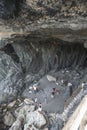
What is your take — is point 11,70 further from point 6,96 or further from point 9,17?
point 9,17

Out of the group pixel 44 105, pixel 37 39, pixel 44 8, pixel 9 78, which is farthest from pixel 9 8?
pixel 9 78

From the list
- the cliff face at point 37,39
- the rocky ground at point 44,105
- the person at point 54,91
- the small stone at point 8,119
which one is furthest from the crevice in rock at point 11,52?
the small stone at point 8,119

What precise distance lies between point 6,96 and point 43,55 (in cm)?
115

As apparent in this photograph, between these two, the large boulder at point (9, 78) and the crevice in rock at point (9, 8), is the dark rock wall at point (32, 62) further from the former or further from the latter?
the crevice in rock at point (9, 8)

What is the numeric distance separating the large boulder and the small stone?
0.45 m

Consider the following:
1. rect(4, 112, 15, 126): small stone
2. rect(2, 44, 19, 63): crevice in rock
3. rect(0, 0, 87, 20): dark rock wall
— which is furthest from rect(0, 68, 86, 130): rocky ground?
rect(0, 0, 87, 20): dark rock wall

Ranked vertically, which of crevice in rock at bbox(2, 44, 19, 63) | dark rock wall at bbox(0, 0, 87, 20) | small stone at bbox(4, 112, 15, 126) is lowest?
small stone at bbox(4, 112, 15, 126)

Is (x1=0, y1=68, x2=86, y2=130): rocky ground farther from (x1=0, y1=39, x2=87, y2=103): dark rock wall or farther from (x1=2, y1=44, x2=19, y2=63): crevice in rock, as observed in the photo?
(x1=2, y1=44, x2=19, y2=63): crevice in rock

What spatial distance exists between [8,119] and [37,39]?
62.7 inches

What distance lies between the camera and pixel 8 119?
4973mm

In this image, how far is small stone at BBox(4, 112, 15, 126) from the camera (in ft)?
16.2

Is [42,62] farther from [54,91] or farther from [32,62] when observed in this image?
[54,91]

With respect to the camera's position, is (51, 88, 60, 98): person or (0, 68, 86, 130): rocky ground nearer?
(0, 68, 86, 130): rocky ground

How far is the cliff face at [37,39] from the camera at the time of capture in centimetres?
343
